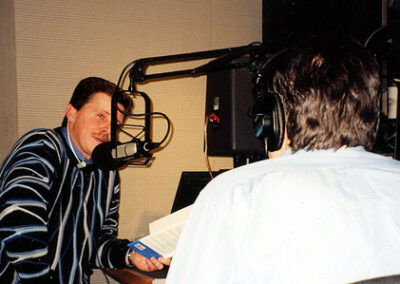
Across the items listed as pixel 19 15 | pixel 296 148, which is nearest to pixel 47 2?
pixel 19 15

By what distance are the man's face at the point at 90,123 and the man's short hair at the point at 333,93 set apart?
0.92 m

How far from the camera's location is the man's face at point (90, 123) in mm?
1384

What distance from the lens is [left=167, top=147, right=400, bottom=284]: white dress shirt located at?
0.50 meters

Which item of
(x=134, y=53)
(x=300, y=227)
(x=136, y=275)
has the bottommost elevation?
(x=136, y=275)

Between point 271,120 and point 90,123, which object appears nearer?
point 271,120

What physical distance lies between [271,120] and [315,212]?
0.30m

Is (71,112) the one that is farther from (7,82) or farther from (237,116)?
(237,116)

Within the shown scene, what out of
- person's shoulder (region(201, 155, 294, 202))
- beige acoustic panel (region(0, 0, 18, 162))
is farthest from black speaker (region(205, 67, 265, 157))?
beige acoustic panel (region(0, 0, 18, 162))

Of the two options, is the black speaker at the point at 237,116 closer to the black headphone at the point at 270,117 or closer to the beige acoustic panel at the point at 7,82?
the black headphone at the point at 270,117

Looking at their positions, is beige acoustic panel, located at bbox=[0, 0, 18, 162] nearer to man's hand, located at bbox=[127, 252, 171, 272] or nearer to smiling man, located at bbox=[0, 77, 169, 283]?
smiling man, located at bbox=[0, 77, 169, 283]

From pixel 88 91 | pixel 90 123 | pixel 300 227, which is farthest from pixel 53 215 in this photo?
pixel 300 227

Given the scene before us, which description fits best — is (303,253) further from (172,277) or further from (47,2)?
(47,2)

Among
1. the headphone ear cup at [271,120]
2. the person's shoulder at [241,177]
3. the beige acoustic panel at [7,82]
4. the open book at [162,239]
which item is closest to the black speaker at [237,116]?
the open book at [162,239]

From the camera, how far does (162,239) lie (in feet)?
3.53
